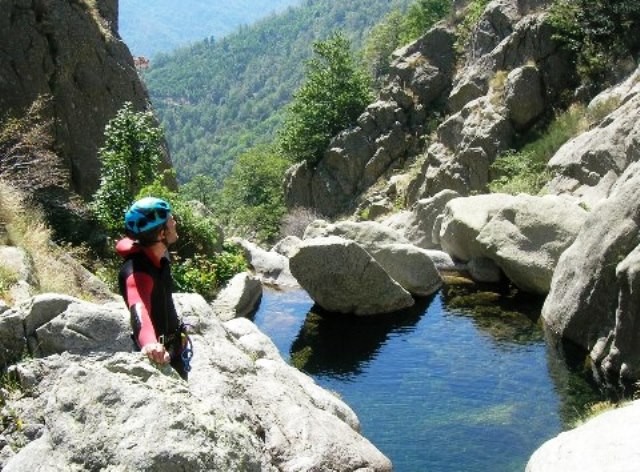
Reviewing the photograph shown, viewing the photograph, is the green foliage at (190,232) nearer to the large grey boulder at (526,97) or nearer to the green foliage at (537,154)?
the green foliage at (537,154)

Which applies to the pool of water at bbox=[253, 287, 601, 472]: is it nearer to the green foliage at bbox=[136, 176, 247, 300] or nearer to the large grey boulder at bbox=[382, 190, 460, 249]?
the green foliage at bbox=[136, 176, 247, 300]

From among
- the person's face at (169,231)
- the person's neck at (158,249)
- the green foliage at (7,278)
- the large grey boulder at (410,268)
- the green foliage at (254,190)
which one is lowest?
the green foliage at (254,190)

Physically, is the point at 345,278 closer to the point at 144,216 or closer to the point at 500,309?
the point at 500,309

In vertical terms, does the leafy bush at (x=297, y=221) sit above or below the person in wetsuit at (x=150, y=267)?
below

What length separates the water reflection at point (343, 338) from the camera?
61.0 ft

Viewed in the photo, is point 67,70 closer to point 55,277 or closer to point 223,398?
point 55,277

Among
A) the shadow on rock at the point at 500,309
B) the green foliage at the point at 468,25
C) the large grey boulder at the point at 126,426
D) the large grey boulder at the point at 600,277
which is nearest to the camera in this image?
the large grey boulder at the point at 126,426

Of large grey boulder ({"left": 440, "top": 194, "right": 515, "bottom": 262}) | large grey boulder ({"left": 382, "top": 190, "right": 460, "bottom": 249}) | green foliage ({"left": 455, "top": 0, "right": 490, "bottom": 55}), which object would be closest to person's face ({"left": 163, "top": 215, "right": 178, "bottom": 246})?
large grey boulder ({"left": 440, "top": 194, "right": 515, "bottom": 262})

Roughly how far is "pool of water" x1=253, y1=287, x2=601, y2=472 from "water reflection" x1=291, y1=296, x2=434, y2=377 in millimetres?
28

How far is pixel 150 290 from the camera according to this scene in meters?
6.72

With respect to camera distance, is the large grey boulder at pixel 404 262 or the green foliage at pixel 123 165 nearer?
the green foliage at pixel 123 165

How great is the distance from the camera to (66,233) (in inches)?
896

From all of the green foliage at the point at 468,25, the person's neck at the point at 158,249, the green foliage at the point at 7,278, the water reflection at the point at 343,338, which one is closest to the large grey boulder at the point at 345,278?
the water reflection at the point at 343,338

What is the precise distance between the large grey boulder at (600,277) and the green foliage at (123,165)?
1187 centimetres
